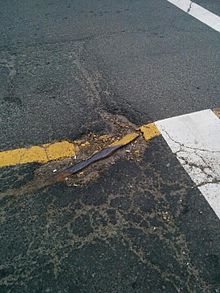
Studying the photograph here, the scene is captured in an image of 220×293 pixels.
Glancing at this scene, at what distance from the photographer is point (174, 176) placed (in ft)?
8.89

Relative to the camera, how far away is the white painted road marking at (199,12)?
16.9 ft

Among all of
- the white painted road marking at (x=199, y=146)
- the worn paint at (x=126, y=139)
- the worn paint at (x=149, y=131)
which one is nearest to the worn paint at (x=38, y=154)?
the worn paint at (x=126, y=139)

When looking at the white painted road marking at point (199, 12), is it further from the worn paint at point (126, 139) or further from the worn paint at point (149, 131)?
the worn paint at point (126, 139)

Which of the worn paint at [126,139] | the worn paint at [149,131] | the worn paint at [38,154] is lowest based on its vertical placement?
the worn paint at [38,154]

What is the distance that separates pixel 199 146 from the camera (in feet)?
9.83

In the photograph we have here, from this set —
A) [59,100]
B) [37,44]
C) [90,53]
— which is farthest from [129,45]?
[59,100]

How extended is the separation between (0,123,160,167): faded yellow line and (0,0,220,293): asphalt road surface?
8 cm

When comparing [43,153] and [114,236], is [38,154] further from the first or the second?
[114,236]

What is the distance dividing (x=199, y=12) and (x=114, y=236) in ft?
15.1

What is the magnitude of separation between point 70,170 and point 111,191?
0.41 m

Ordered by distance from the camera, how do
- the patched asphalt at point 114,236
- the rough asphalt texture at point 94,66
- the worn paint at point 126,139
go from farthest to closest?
1. the rough asphalt texture at point 94,66
2. the worn paint at point 126,139
3. the patched asphalt at point 114,236

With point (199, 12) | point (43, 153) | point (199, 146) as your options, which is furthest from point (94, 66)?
point (199, 12)

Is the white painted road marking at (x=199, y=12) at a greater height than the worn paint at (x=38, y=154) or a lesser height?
greater

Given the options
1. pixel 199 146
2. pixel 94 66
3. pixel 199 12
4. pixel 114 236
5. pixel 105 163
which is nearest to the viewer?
pixel 114 236
